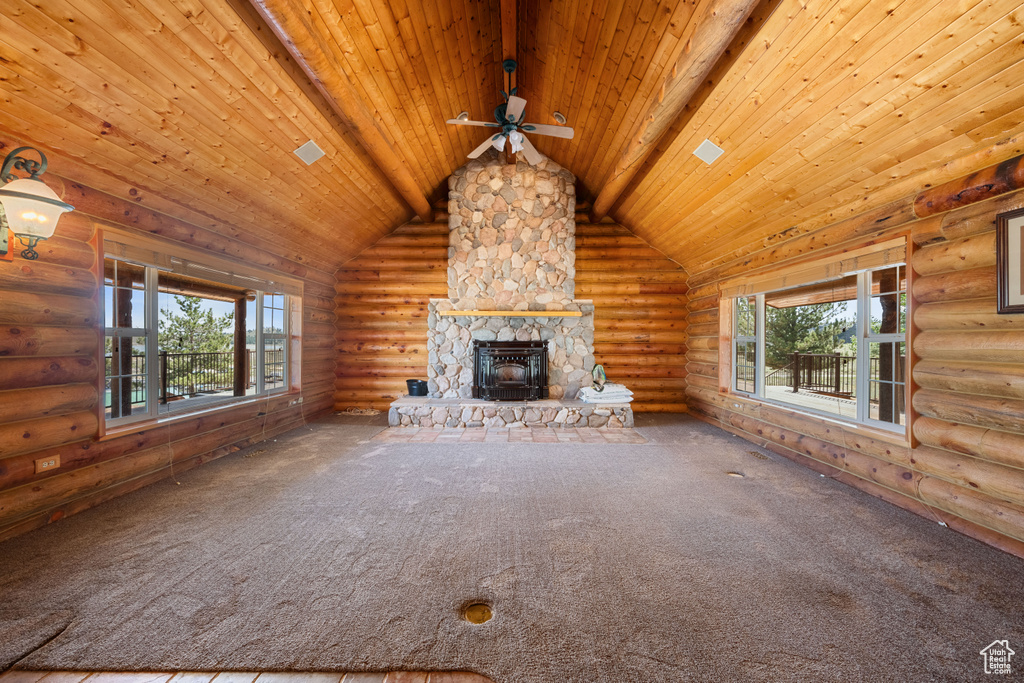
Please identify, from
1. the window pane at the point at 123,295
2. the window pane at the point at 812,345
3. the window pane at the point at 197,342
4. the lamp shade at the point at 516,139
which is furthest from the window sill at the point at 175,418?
the window pane at the point at 812,345

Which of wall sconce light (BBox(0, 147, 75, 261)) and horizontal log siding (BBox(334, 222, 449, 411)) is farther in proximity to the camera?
horizontal log siding (BBox(334, 222, 449, 411))

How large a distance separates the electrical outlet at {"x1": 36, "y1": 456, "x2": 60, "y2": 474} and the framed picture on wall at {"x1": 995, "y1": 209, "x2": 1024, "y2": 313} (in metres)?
6.48

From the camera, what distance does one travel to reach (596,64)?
3865 mm

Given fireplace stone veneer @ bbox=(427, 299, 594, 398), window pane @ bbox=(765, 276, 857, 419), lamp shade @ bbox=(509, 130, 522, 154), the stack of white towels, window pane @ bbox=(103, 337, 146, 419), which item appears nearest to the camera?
window pane @ bbox=(103, 337, 146, 419)

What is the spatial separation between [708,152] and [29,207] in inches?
→ 202

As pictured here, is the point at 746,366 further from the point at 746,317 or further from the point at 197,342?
the point at 197,342

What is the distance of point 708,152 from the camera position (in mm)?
3801

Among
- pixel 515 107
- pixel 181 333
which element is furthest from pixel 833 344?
pixel 181 333

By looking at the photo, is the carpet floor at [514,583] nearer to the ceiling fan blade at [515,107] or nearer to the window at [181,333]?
the window at [181,333]

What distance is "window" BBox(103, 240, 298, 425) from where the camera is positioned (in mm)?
3486

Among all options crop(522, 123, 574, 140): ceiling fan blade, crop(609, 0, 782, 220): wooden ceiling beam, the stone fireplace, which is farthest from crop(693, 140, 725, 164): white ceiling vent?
the stone fireplace

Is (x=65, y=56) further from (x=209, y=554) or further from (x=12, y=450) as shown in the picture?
(x=209, y=554)

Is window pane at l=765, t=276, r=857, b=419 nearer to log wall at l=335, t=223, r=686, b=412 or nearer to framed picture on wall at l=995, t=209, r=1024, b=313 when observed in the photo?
log wall at l=335, t=223, r=686, b=412

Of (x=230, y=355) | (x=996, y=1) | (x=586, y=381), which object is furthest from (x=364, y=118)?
(x=230, y=355)
